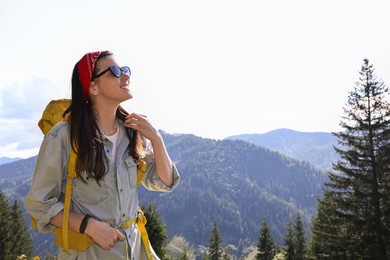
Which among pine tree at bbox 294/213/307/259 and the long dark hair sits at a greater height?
the long dark hair

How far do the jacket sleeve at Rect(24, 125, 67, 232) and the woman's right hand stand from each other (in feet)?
0.70

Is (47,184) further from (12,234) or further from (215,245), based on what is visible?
(215,245)

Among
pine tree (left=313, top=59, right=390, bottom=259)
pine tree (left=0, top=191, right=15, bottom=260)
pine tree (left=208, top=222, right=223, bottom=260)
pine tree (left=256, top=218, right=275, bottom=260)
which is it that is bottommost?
pine tree (left=208, top=222, right=223, bottom=260)

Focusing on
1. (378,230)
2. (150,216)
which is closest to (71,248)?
(378,230)

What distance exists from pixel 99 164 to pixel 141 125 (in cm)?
46

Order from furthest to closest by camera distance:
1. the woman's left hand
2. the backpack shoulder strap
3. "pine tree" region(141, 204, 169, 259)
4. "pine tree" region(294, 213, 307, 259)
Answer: "pine tree" region(294, 213, 307, 259)
"pine tree" region(141, 204, 169, 259)
the woman's left hand
the backpack shoulder strap

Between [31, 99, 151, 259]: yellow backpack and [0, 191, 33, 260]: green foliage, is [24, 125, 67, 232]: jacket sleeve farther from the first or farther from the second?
[0, 191, 33, 260]: green foliage

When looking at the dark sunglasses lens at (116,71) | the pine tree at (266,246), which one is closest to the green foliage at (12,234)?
the pine tree at (266,246)

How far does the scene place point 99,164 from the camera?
2334mm

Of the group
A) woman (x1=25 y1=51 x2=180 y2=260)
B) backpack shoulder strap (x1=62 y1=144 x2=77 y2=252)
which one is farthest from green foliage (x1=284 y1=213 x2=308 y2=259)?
backpack shoulder strap (x1=62 y1=144 x2=77 y2=252)

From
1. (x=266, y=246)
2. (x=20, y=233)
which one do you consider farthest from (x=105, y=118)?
(x=20, y=233)

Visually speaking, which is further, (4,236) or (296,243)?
(296,243)

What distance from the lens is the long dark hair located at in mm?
2311

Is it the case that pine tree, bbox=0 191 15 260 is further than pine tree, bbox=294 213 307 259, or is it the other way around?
pine tree, bbox=294 213 307 259
